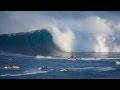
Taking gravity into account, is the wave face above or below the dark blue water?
above

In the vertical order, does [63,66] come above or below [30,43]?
below

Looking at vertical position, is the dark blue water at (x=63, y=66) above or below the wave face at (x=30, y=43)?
below

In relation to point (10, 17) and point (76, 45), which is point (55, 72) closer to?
point (76, 45)
